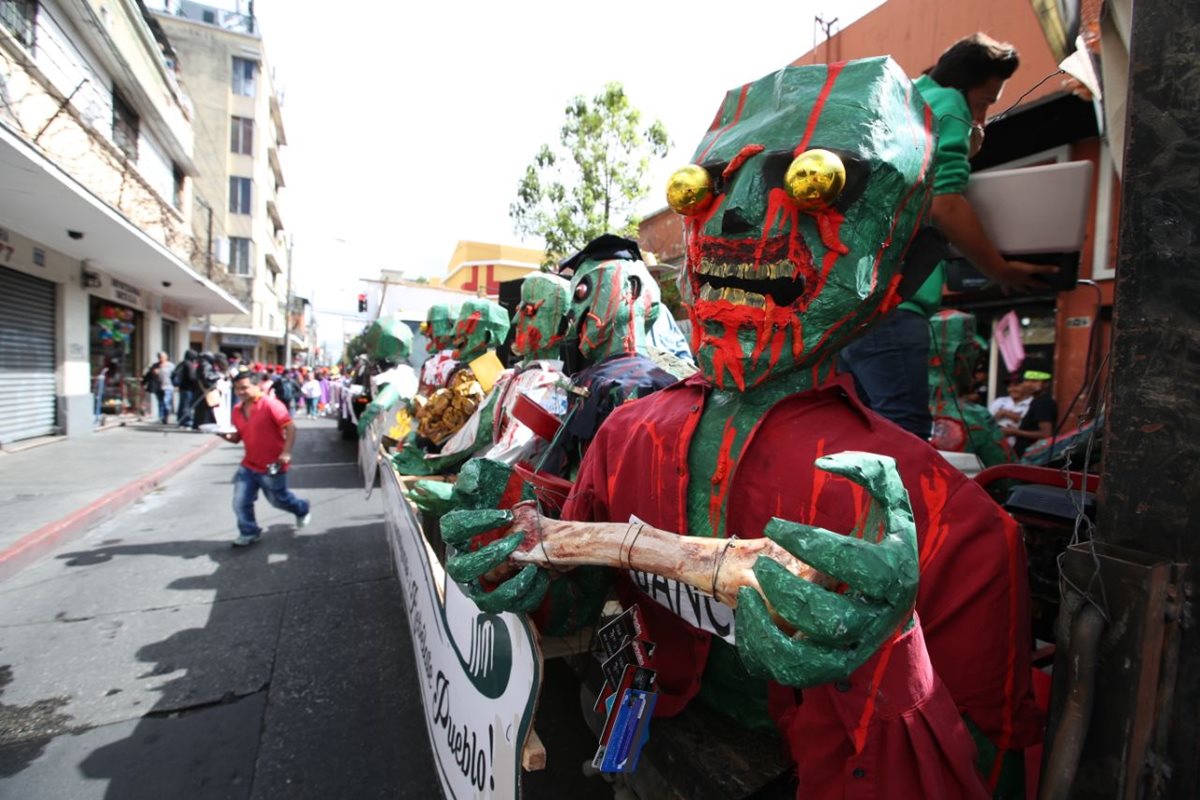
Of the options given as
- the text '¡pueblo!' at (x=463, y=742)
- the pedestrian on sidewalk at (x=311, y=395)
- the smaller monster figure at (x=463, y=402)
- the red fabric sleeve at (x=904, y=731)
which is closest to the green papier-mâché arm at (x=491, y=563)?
the text '¡pueblo!' at (x=463, y=742)

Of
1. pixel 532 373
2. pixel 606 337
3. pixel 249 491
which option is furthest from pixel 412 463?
pixel 249 491

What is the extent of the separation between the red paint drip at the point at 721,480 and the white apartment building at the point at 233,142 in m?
26.9

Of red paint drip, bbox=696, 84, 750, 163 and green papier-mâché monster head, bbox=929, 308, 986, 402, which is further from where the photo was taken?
green papier-mâché monster head, bbox=929, 308, 986, 402

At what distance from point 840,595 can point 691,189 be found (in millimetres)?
976

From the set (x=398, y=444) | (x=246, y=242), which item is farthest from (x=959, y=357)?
(x=246, y=242)

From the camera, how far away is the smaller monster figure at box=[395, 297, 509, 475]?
3.73m

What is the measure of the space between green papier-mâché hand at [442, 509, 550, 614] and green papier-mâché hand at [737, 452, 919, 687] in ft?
1.69

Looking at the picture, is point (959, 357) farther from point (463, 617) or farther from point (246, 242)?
point (246, 242)

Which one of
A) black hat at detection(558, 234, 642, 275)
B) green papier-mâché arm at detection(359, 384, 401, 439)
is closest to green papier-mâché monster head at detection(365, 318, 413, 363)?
green papier-mâché arm at detection(359, 384, 401, 439)

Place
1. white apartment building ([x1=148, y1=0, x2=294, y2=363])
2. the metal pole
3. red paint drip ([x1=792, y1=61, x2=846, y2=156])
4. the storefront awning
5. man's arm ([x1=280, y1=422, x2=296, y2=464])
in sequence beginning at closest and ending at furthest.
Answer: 1. the metal pole
2. red paint drip ([x1=792, y1=61, x2=846, y2=156])
3. man's arm ([x1=280, y1=422, x2=296, y2=464])
4. the storefront awning
5. white apartment building ([x1=148, y1=0, x2=294, y2=363])

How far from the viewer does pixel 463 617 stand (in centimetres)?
180

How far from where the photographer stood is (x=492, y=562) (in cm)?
117

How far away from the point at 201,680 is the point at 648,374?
10.4ft

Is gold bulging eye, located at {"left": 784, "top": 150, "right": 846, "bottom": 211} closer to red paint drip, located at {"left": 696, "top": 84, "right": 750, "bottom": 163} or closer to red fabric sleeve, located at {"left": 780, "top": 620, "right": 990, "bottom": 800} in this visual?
red paint drip, located at {"left": 696, "top": 84, "right": 750, "bottom": 163}
